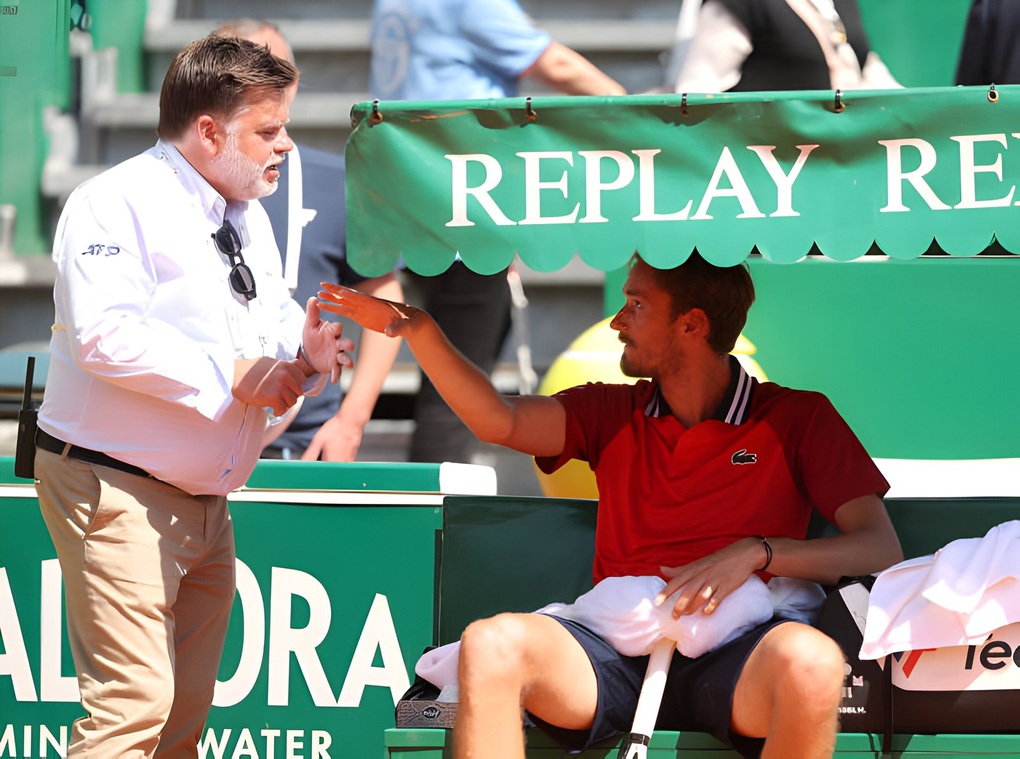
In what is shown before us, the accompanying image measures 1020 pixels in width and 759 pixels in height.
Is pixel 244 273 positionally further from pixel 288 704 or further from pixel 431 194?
pixel 288 704

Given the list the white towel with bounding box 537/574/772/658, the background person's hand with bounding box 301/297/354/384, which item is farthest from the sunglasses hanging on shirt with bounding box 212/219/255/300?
the white towel with bounding box 537/574/772/658

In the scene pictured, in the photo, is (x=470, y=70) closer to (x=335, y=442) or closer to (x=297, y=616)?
(x=335, y=442)

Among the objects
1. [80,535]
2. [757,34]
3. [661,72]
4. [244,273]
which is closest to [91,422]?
[80,535]

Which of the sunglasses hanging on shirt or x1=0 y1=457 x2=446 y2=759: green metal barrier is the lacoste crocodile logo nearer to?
x1=0 y1=457 x2=446 y2=759: green metal barrier

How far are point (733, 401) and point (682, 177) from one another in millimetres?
822

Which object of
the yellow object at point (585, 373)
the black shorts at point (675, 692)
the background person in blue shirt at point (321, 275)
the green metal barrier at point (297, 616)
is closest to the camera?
the black shorts at point (675, 692)

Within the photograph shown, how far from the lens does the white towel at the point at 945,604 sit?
10.1ft

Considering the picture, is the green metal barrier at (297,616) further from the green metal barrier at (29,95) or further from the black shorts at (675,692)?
the green metal barrier at (29,95)

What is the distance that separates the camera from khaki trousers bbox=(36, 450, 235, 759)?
10.1 ft

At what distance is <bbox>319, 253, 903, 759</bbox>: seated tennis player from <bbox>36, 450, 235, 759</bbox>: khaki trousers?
0.60 meters

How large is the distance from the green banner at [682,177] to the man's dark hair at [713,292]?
2.23 feet

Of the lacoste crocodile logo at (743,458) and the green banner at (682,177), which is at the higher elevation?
the green banner at (682,177)

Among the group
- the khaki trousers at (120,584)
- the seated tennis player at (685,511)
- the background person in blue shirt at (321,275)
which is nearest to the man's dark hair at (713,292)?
the seated tennis player at (685,511)

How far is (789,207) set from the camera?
9.38ft
